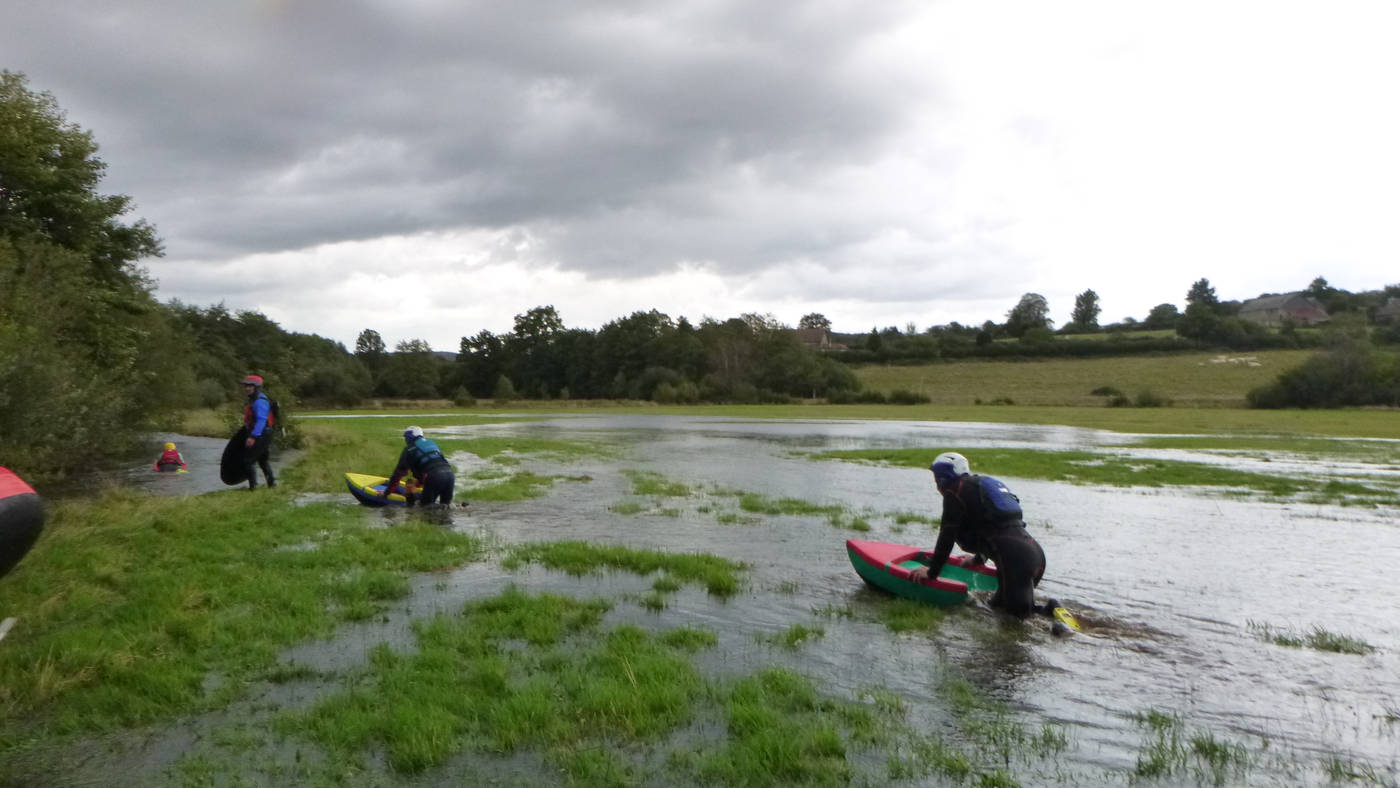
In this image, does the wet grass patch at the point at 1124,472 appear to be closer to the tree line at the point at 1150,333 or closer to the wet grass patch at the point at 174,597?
the wet grass patch at the point at 174,597

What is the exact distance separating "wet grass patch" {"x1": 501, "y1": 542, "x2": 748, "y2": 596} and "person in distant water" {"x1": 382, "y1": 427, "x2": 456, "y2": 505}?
413 centimetres

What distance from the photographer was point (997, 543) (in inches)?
372

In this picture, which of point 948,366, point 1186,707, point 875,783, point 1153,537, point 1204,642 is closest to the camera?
point 875,783

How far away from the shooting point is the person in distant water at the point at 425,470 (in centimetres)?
1593

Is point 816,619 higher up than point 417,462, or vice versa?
point 417,462

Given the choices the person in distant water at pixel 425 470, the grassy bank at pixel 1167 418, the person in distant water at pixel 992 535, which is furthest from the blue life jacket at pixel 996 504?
the grassy bank at pixel 1167 418

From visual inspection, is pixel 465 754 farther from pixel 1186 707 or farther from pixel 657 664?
pixel 1186 707

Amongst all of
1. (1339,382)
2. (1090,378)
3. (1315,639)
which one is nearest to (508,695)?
(1315,639)

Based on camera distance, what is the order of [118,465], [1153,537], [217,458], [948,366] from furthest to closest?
[948,366], [217,458], [118,465], [1153,537]

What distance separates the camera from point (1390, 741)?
629 centimetres

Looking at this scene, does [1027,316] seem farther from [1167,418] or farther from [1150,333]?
[1167,418]

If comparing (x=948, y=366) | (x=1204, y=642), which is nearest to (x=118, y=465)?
(x=1204, y=642)

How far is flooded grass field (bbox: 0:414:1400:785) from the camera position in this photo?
552cm

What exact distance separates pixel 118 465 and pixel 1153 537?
2733 centimetres
